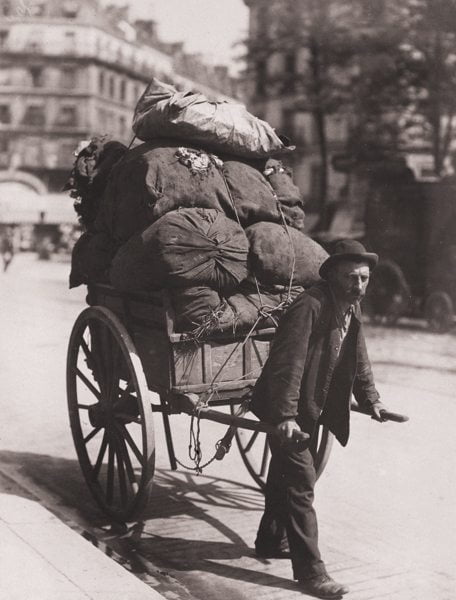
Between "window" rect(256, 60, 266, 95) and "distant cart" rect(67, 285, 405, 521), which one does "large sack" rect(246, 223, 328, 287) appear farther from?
"window" rect(256, 60, 266, 95)

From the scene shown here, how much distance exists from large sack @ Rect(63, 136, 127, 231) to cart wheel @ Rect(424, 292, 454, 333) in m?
11.2

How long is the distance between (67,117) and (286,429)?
52684 millimetres

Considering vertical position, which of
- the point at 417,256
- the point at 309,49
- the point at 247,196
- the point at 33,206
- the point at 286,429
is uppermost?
the point at 309,49

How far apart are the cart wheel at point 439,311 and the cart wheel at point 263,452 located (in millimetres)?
9239

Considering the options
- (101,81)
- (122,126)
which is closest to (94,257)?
(101,81)

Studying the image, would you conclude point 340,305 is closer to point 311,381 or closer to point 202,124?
point 311,381

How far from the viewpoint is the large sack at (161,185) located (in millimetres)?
5207

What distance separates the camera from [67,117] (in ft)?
180

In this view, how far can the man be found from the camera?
4.49 m

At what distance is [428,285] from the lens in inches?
663

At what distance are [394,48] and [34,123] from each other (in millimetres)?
35522

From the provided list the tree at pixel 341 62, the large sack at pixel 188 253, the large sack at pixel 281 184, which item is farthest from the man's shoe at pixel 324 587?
the tree at pixel 341 62

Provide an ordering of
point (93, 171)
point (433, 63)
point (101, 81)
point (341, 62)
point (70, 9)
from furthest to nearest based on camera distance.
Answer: point (101, 81), point (70, 9), point (341, 62), point (433, 63), point (93, 171)

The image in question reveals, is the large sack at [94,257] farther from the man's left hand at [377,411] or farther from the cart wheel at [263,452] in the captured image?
the man's left hand at [377,411]
